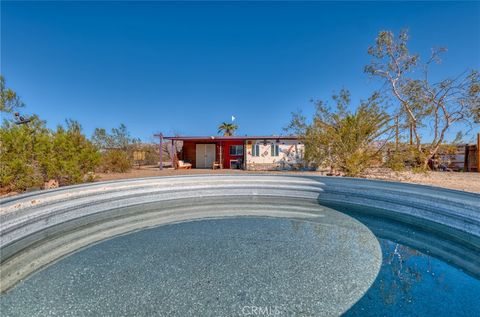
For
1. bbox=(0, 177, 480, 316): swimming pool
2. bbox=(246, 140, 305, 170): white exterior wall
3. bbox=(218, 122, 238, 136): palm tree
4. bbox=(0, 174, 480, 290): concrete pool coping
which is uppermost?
bbox=(218, 122, 238, 136): palm tree

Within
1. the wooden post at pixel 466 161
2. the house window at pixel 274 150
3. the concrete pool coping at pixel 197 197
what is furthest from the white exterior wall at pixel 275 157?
the wooden post at pixel 466 161

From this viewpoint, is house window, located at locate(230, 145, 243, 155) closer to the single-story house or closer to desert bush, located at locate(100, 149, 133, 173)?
the single-story house

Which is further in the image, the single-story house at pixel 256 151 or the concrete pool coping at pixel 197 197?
the single-story house at pixel 256 151

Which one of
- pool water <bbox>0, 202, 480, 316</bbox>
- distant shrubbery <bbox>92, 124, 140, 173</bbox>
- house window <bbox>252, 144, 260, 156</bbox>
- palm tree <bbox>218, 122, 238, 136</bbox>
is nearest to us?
pool water <bbox>0, 202, 480, 316</bbox>

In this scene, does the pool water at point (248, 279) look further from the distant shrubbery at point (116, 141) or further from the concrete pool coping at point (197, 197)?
the distant shrubbery at point (116, 141)

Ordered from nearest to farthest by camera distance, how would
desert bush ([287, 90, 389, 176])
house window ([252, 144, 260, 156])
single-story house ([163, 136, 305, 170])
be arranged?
desert bush ([287, 90, 389, 176]) → single-story house ([163, 136, 305, 170]) → house window ([252, 144, 260, 156])

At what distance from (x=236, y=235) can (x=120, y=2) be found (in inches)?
447

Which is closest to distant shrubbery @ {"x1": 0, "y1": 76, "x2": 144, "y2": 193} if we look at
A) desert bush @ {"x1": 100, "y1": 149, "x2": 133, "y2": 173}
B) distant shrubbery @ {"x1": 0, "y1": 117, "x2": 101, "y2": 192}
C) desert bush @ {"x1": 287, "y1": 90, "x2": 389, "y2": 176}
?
distant shrubbery @ {"x1": 0, "y1": 117, "x2": 101, "y2": 192}

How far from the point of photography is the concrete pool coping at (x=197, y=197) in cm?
304

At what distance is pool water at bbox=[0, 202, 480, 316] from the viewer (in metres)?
1.77

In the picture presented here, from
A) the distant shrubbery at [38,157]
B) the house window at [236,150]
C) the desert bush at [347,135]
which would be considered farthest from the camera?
the house window at [236,150]

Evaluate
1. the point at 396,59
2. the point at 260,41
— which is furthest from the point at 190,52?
the point at 396,59

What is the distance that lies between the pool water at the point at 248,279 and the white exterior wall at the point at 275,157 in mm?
11781

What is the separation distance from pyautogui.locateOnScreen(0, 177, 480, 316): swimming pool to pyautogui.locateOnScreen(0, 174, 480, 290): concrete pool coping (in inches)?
2.0
